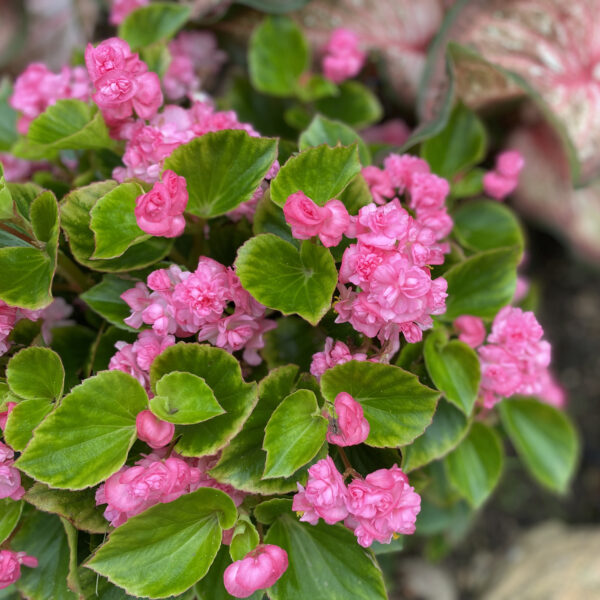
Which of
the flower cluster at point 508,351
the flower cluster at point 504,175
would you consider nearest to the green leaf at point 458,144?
the flower cluster at point 504,175

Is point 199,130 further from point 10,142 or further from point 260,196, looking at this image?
point 10,142

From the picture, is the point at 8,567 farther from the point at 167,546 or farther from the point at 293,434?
the point at 293,434

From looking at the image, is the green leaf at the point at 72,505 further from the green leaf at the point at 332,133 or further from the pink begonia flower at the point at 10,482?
the green leaf at the point at 332,133

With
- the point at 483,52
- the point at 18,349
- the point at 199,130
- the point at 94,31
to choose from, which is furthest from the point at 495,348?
the point at 94,31

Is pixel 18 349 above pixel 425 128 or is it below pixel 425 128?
below

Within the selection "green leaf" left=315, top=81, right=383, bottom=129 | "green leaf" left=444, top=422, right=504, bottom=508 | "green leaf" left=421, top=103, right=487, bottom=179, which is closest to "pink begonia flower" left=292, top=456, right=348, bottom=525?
"green leaf" left=444, top=422, right=504, bottom=508

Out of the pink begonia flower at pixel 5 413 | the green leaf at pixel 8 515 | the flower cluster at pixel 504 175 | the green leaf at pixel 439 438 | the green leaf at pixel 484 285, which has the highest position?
the flower cluster at pixel 504 175
